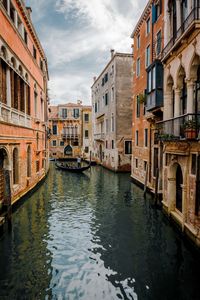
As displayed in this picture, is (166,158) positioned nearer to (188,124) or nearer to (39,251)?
(188,124)

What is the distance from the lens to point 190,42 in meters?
6.96

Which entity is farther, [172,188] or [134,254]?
[172,188]

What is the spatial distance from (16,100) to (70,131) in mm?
28387

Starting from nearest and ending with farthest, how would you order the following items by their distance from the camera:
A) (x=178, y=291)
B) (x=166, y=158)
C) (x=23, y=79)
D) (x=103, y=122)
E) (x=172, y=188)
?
(x=178, y=291) < (x=172, y=188) < (x=166, y=158) < (x=23, y=79) < (x=103, y=122)

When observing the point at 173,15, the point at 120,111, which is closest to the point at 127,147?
the point at 120,111

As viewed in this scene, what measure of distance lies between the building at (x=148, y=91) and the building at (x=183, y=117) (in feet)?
3.44

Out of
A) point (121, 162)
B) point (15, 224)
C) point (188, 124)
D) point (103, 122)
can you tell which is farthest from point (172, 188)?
point (103, 122)

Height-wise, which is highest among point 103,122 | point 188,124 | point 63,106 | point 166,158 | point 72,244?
point 63,106

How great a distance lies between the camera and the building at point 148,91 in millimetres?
10697

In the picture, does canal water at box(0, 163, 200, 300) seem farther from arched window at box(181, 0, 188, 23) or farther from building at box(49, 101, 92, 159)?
building at box(49, 101, 92, 159)

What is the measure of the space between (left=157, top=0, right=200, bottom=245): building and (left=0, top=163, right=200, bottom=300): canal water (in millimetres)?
978

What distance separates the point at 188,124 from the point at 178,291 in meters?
4.17

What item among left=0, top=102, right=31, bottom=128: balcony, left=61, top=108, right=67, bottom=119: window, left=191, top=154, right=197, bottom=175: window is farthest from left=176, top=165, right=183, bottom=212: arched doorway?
left=61, top=108, right=67, bottom=119: window

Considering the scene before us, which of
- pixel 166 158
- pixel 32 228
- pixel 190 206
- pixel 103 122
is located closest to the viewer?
pixel 190 206
